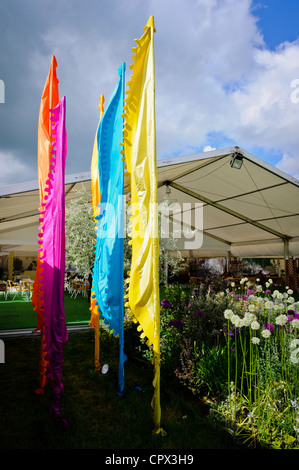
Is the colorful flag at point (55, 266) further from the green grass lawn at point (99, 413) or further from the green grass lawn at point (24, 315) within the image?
the green grass lawn at point (24, 315)

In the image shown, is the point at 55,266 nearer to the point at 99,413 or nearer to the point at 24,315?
the point at 99,413

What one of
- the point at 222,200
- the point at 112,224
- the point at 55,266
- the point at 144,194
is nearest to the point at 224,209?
the point at 222,200

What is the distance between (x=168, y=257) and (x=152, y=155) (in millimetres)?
4776

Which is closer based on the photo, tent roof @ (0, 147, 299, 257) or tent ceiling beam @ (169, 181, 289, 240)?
tent roof @ (0, 147, 299, 257)

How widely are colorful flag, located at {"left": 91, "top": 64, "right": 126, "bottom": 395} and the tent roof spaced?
1868 mm

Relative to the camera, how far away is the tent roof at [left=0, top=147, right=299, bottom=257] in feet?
20.0

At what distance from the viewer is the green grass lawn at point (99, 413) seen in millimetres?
2062

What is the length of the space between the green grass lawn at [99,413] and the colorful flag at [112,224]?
0.34 meters

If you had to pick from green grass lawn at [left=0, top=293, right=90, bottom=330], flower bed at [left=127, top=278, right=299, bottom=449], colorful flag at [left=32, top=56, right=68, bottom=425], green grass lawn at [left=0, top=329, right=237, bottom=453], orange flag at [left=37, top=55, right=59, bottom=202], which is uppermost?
orange flag at [left=37, top=55, right=59, bottom=202]

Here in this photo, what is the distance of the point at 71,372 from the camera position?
136 inches

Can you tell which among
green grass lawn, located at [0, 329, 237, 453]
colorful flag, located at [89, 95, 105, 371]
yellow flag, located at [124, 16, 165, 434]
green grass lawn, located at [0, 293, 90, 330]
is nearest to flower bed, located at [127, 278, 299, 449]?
green grass lawn, located at [0, 329, 237, 453]

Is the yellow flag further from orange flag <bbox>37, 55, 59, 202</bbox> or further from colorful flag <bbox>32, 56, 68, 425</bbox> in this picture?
orange flag <bbox>37, 55, 59, 202</bbox>

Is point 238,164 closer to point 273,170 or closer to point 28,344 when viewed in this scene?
point 273,170

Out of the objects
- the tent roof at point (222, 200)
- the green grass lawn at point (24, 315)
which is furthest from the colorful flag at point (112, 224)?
the green grass lawn at point (24, 315)
